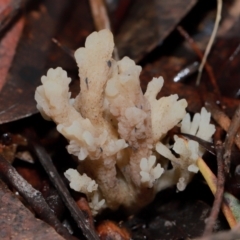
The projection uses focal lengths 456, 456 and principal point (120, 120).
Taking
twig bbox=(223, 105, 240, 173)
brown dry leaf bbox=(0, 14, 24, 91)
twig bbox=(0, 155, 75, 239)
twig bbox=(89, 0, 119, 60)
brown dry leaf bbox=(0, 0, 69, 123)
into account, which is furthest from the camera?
twig bbox=(89, 0, 119, 60)

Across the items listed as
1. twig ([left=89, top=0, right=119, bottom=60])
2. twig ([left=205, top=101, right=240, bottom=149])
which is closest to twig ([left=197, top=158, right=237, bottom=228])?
twig ([left=205, top=101, right=240, bottom=149])

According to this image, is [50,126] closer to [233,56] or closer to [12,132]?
[12,132]

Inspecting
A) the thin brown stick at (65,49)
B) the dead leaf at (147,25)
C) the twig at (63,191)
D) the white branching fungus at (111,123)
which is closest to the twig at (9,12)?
the thin brown stick at (65,49)

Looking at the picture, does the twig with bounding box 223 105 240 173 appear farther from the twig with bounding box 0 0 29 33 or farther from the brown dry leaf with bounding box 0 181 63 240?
the twig with bounding box 0 0 29 33

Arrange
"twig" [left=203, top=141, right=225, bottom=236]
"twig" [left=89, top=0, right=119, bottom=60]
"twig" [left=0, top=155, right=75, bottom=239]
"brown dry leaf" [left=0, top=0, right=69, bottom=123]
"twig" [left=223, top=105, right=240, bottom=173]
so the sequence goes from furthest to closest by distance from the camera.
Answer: "twig" [left=89, top=0, right=119, bottom=60]
"brown dry leaf" [left=0, top=0, right=69, bottom=123]
"twig" [left=223, top=105, right=240, bottom=173]
"twig" [left=0, top=155, right=75, bottom=239]
"twig" [left=203, top=141, right=225, bottom=236]

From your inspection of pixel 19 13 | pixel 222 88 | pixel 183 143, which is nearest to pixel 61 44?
pixel 19 13

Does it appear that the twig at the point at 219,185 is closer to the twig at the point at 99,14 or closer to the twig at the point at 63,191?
the twig at the point at 63,191

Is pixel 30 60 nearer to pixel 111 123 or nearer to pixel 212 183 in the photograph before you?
pixel 111 123
